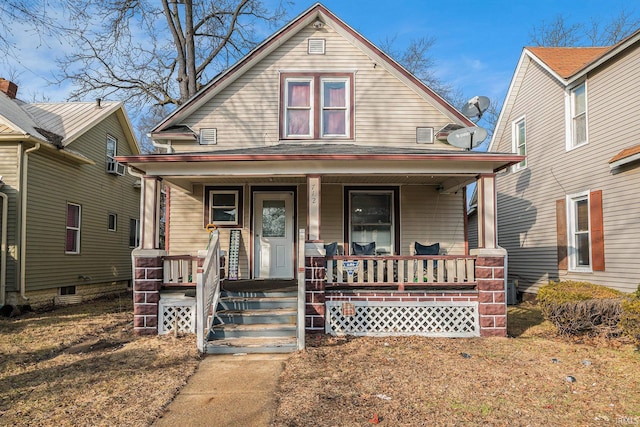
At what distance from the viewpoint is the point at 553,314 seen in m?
7.24

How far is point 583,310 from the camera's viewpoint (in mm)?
6828

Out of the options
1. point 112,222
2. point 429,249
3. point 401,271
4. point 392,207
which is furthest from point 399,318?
point 112,222

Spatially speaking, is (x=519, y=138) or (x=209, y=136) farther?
(x=519, y=138)

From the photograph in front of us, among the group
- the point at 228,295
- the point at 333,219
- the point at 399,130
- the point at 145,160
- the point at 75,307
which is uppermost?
the point at 399,130

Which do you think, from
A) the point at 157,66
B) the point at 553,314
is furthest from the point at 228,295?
the point at 157,66

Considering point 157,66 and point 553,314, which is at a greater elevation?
point 157,66

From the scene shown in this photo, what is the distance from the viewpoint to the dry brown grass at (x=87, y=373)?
4125 mm

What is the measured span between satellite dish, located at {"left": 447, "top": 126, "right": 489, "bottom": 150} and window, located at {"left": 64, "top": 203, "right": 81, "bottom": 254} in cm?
1050

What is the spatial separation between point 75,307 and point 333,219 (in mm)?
7209

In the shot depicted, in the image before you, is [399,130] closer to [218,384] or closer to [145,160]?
[145,160]

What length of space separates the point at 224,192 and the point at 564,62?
9446 millimetres

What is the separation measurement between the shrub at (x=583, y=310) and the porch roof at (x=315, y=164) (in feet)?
7.79

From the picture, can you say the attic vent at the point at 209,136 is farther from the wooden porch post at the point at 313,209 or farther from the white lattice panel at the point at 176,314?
the white lattice panel at the point at 176,314

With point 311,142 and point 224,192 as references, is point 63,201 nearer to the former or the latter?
point 224,192
